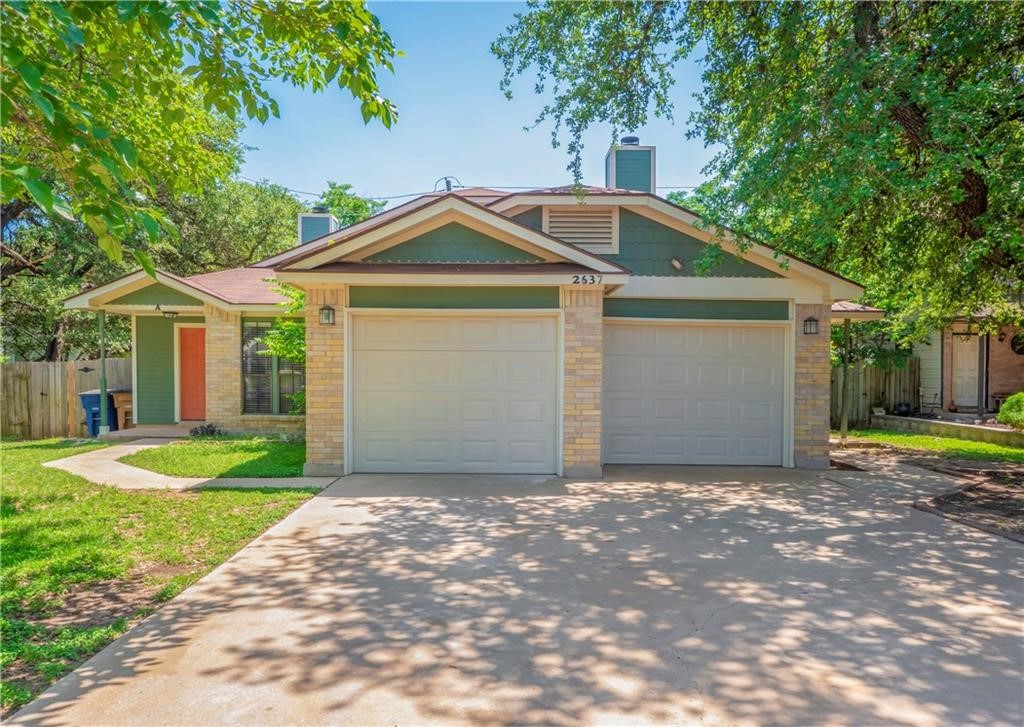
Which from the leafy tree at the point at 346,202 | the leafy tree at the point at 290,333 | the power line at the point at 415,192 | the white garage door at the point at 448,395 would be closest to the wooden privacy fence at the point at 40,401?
the leafy tree at the point at 290,333

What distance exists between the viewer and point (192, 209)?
1852cm

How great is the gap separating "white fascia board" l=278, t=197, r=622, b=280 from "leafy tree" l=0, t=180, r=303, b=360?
34.0 ft

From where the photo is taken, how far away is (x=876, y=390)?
50.4 feet

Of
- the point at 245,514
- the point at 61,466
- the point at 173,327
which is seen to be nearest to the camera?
the point at 245,514

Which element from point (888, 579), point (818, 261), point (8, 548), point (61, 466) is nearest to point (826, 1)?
point (818, 261)

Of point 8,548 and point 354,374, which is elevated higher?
point 354,374

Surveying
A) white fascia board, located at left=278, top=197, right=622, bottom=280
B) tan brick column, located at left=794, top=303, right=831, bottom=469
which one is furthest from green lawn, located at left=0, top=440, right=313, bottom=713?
tan brick column, located at left=794, top=303, right=831, bottom=469

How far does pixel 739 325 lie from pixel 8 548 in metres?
8.96

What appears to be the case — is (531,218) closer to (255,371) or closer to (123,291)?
(255,371)

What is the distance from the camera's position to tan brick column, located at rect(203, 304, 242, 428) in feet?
39.2

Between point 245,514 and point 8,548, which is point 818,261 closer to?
point 245,514

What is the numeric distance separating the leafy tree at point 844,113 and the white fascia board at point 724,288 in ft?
2.19

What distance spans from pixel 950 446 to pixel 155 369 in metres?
16.6

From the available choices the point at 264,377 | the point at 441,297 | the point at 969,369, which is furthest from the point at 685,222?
the point at 969,369
